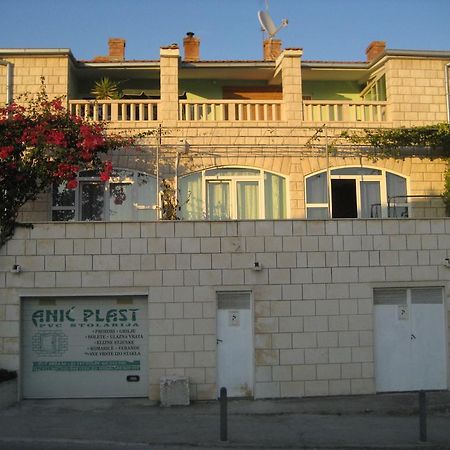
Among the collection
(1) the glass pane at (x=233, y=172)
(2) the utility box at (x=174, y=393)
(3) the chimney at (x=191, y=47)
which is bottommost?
(2) the utility box at (x=174, y=393)

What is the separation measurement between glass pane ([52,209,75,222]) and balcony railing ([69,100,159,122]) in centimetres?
258

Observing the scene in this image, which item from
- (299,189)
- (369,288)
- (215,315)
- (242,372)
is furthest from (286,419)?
(299,189)

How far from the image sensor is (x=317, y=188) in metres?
15.9

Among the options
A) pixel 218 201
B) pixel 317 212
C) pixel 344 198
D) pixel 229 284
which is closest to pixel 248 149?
pixel 218 201

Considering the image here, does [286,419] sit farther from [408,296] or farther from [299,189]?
[299,189]

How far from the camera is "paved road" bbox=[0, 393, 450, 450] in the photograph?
877 centimetres

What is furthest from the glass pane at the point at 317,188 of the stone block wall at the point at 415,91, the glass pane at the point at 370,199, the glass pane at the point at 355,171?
the stone block wall at the point at 415,91

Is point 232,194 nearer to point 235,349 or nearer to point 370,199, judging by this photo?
point 370,199

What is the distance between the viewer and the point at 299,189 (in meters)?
15.7

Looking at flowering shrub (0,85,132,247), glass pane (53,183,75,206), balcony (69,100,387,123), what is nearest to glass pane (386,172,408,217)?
balcony (69,100,387,123)

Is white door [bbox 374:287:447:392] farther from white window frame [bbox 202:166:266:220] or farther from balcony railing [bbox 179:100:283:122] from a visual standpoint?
balcony railing [bbox 179:100:283:122]

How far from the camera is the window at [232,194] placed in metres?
15.5

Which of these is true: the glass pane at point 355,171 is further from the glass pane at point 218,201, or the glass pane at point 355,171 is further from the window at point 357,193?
the glass pane at point 218,201

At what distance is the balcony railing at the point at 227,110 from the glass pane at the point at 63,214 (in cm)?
387
